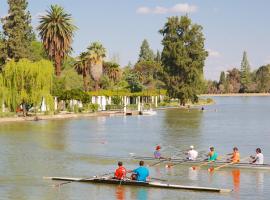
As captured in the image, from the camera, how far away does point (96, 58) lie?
11944cm

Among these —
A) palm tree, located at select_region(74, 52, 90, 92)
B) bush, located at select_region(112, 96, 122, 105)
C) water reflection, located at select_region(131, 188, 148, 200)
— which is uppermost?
palm tree, located at select_region(74, 52, 90, 92)

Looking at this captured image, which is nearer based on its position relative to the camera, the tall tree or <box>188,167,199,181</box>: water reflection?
<box>188,167,199,181</box>: water reflection

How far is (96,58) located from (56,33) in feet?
64.6

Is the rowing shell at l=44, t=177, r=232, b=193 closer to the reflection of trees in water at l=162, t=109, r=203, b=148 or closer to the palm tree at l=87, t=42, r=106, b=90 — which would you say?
the reflection of trees in water at l=162, t=109, r=203, b=148

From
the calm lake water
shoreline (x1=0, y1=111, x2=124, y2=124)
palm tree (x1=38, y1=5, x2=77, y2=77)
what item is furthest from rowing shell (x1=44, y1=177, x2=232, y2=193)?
palm tree (x1=38, y1=5, x2=77, y2=77)

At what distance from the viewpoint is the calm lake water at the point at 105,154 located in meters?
28.0

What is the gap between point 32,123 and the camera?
7331 cm

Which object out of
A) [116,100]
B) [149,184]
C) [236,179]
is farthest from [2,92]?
[149,184]

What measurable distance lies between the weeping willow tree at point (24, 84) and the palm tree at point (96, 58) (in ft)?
127

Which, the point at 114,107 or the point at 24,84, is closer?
the point at 24,84

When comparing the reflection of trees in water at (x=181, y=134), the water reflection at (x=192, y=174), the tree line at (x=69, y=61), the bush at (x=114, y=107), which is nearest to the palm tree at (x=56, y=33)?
the tree line at (x=69, y=61)

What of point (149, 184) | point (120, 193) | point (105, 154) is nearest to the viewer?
point (120, 193)

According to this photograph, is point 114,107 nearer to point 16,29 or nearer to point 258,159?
point 16,29

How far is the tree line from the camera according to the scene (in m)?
79.3
